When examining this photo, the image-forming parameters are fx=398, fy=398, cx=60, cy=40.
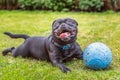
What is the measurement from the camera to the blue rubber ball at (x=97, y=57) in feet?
19.4

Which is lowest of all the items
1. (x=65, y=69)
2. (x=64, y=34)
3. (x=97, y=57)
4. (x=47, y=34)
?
(x=47, y=34)

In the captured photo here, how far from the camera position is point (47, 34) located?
9.41 metres

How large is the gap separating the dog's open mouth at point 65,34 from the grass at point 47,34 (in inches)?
19.1

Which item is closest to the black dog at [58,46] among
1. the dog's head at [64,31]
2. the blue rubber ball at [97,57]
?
the dog's head at [64,31]

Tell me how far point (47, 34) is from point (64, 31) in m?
3.37

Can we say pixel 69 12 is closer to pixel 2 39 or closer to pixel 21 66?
pixel 2 39

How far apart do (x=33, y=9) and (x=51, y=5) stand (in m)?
0.82

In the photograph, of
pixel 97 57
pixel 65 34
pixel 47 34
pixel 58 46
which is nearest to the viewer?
pixel 97 57

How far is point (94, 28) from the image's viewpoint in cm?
993

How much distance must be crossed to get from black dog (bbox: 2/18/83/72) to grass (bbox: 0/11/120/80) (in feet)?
0.37

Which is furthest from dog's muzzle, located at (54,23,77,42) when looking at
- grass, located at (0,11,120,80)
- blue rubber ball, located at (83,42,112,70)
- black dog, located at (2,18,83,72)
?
grass, located at (0,11,120,80)

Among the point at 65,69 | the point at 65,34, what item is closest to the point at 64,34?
the point at 65,34

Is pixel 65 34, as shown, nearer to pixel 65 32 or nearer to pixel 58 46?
pixel 65 32

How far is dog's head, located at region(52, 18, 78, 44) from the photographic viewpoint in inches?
237
